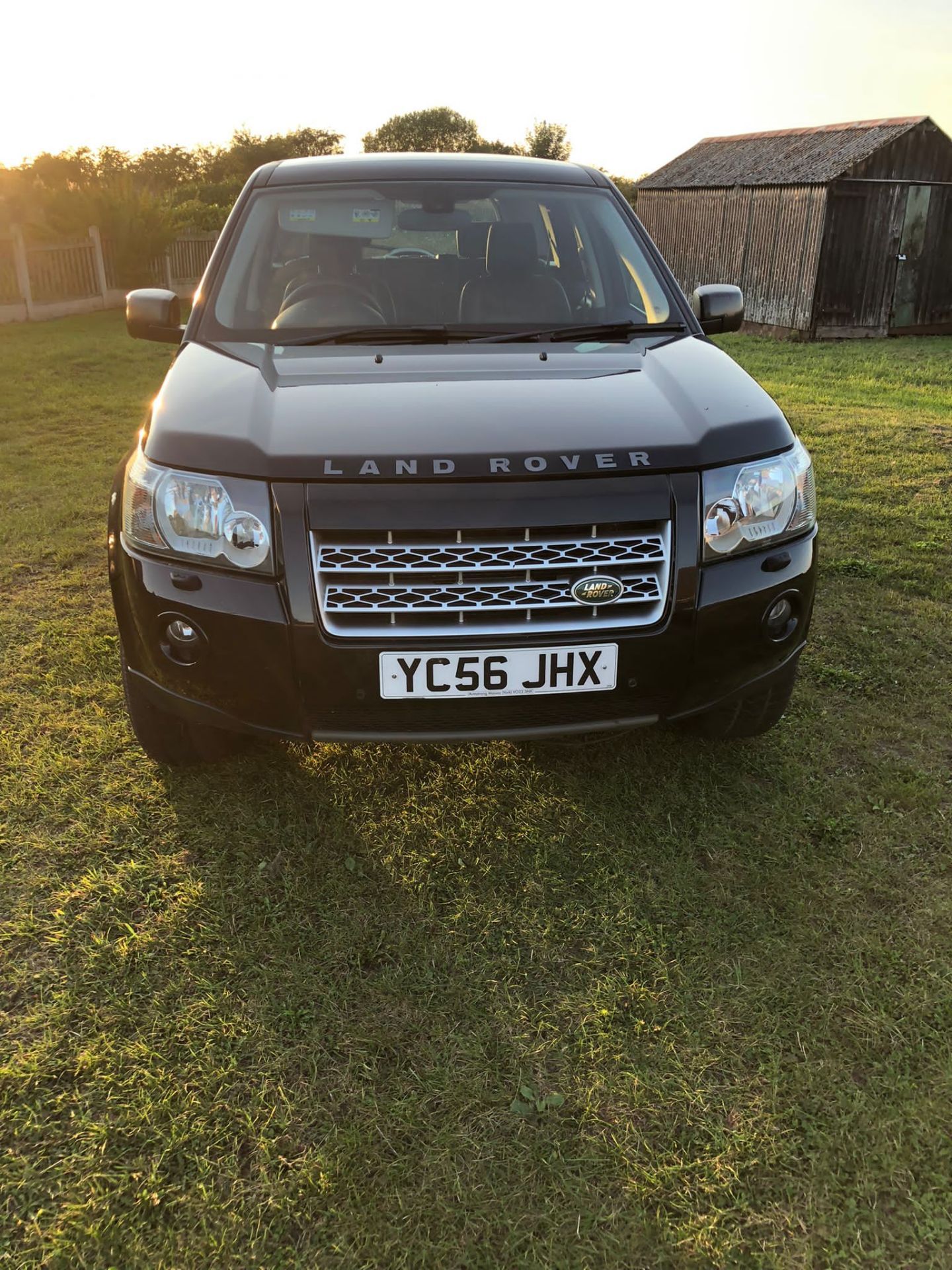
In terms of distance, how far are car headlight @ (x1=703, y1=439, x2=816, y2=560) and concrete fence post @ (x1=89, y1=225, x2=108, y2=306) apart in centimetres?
1828

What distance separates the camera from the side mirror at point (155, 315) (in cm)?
358

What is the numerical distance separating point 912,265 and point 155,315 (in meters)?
16.7

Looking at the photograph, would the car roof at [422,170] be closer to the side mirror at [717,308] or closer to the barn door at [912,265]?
the side mirror at [717,308]

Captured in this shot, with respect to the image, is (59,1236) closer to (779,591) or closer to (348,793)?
(348,793)

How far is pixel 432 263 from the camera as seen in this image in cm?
347

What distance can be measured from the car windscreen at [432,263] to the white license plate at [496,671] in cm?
131

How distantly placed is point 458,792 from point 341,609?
0.88 metres

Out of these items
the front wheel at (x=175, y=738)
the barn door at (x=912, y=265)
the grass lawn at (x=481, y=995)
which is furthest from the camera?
the barn door at (x=912, y=265)

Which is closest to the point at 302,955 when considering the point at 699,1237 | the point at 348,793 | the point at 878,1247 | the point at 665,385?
the point at 348,793

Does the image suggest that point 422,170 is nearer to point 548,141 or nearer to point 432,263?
point 432,263

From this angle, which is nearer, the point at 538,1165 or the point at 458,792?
the point at 538,1165

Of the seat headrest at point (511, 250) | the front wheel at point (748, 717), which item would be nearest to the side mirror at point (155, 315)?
the seat headrest at point (511, 250)

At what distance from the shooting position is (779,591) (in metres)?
2.53

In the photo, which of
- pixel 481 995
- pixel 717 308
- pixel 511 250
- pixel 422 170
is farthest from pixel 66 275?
pixel 481 995
